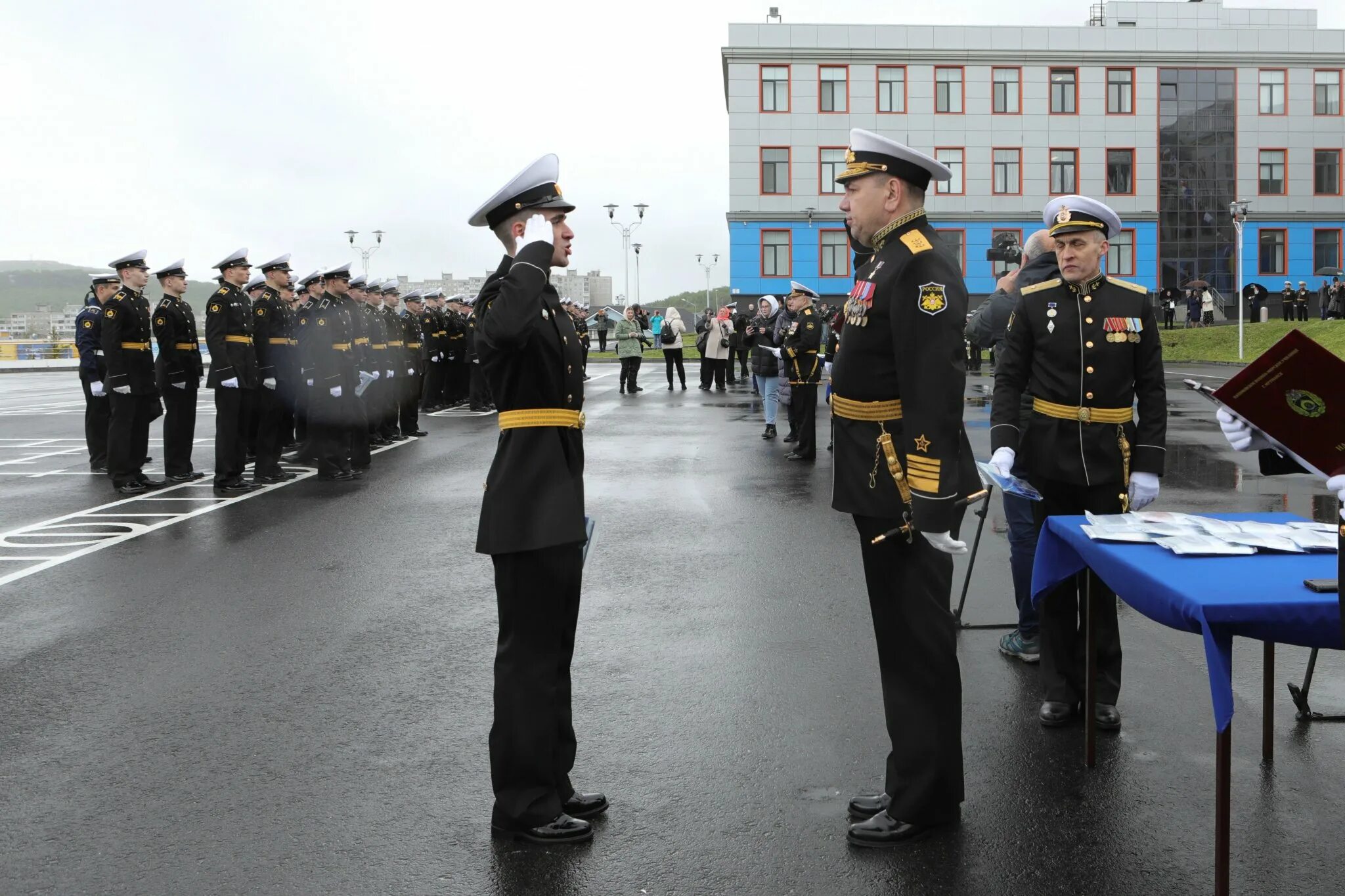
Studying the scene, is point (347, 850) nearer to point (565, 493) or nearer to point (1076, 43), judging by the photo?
point (565, 493)

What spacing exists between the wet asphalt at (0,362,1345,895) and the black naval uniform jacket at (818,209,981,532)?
3.72 feet

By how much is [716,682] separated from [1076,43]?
54.9m

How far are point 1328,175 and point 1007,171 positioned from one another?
15458 mm

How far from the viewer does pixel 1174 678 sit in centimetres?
557

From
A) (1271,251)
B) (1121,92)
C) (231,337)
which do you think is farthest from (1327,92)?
(231,337)

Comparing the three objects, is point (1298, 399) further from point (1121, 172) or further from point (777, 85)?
point (1121, 172)

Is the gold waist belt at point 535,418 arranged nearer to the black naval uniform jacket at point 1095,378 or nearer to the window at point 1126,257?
the black naval uniform jacket at point 1095,378

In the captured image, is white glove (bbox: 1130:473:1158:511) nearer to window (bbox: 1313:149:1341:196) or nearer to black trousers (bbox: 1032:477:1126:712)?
black trousers (bbox: 1032:477:1126:712)

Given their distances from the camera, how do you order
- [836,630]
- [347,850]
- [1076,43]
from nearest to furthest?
[347,850], [836,630], [1076,43]

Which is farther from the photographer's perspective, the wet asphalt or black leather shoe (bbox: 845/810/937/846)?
black leather shoe (bbox: 845/810/937/846)

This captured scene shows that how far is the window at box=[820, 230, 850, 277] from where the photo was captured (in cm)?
5356

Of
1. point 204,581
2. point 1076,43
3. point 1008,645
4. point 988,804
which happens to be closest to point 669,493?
point 204,581

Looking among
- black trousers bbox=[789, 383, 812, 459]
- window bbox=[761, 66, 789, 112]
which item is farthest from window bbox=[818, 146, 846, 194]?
black trousers bbox=[789, 383, 812, 459]

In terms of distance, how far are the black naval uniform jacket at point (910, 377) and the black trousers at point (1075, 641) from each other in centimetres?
126
